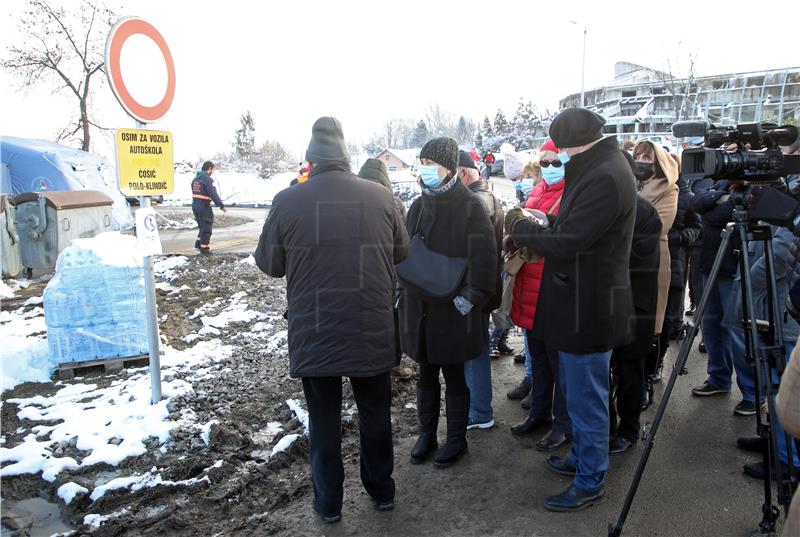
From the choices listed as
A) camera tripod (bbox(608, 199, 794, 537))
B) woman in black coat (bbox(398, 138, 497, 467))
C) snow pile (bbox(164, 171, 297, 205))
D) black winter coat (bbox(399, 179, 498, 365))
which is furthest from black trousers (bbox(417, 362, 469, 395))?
snow pile (bbox(164, 171, 297, 205))

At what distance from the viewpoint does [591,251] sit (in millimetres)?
2965

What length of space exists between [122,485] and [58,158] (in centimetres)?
1574

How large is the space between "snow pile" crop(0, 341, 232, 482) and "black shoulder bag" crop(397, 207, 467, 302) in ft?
6.73

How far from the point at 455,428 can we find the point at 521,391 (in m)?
1.21

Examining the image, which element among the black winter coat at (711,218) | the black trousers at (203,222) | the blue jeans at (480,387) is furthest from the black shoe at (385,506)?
the black trousers at (203,222)

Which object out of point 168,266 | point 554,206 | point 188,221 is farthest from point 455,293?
point 188,221

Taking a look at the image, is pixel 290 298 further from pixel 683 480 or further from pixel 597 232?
pixel 683 480

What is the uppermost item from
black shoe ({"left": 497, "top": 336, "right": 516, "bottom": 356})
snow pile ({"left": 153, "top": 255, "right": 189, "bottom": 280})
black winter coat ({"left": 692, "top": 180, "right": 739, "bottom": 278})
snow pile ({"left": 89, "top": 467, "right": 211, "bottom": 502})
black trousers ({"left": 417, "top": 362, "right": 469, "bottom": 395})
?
black winter coat ({"left": 692, "top": 180, "right": 739, "bottom": 278})

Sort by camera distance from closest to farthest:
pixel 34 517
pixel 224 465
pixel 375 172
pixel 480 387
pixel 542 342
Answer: pixel 34 517, pixel 224 465, pixel 542 342, pixel 480 387, pixel 375 172

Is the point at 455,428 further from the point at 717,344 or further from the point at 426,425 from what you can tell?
the point at 717,344

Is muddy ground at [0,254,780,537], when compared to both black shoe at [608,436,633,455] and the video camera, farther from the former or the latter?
the video camera

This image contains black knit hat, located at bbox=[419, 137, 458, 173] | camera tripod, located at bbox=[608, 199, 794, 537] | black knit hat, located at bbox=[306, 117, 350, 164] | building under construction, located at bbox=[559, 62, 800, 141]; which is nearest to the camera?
camera tripod, located at bbox=[608, 199, 794, 537]

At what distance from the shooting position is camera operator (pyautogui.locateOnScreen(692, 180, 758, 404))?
4.19 m

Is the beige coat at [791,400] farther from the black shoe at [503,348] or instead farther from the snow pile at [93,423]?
the black shoe at [503,348]
